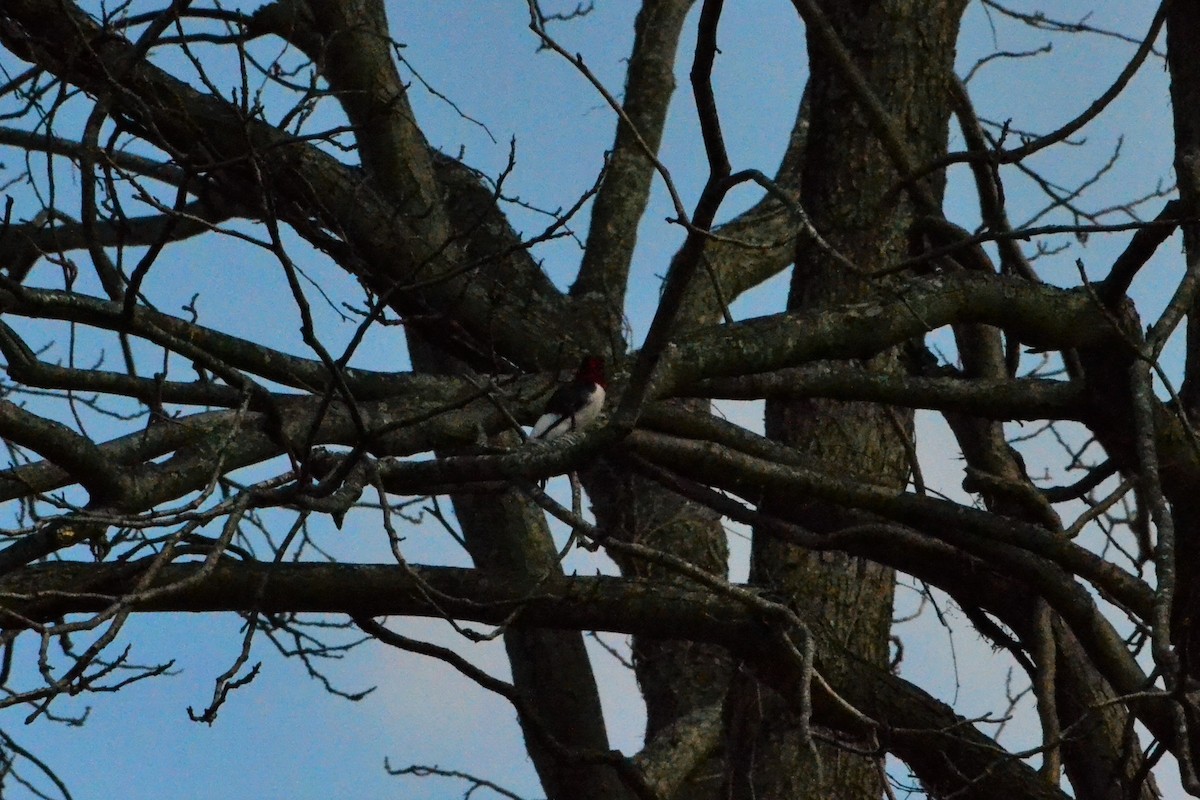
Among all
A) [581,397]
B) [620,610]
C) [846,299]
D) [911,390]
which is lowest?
[620,610]

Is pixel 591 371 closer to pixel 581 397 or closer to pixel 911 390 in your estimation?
pixel 581 397

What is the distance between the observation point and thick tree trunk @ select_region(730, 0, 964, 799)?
4148mm

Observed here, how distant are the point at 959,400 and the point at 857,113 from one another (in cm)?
128

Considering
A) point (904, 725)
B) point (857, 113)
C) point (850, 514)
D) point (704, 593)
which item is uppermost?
point (857, 113)

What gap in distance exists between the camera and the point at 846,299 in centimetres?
404

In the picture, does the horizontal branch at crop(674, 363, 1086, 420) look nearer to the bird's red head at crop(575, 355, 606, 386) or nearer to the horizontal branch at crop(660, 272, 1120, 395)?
the horizontal branch at crop(660, 272, 1120, 395)

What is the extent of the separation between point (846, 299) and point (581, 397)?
0.84 m

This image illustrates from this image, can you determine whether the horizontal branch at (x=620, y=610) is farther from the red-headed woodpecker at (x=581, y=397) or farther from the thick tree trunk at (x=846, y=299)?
the red-headed woodpecker at (x=581, y=397)

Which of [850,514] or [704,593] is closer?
[704,593]

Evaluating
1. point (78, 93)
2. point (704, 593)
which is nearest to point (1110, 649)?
point (704, 593)

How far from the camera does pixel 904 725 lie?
3.85 m

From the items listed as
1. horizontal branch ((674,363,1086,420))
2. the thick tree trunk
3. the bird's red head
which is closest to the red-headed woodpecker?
the bird's red head

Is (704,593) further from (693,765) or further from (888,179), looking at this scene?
(888,179)

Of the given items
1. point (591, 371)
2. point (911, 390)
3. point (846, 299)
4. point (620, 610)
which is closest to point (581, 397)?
point (591, 371)
